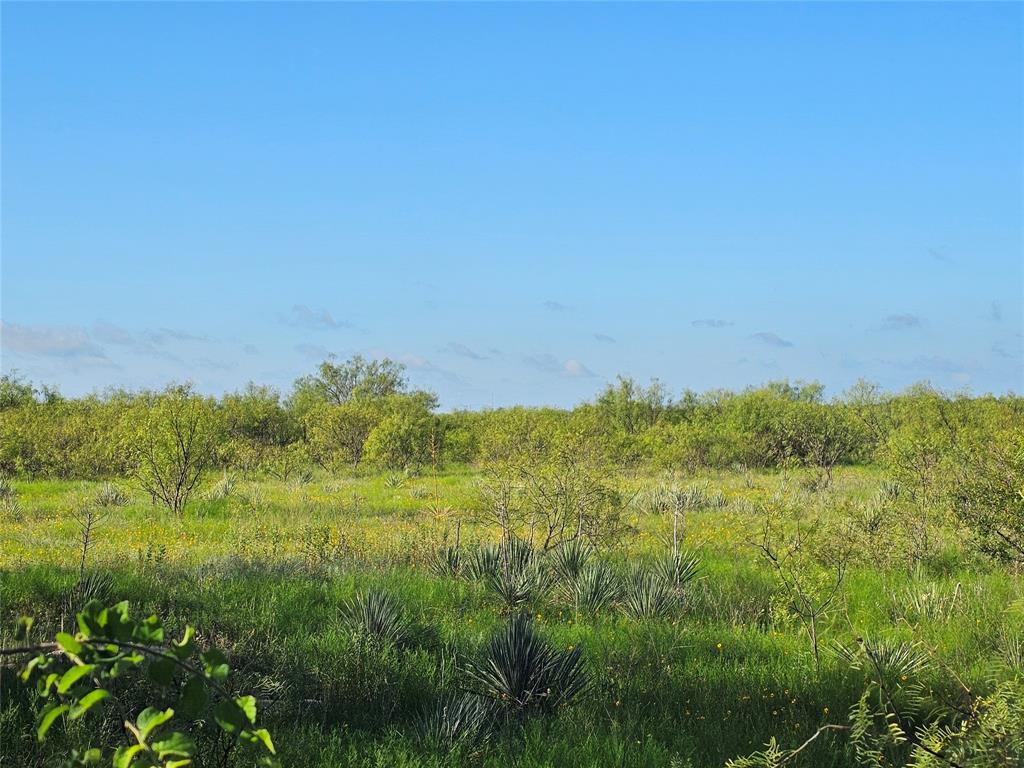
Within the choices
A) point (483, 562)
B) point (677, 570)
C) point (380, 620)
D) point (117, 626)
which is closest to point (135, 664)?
point (117, 626)

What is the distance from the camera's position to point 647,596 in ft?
30.3

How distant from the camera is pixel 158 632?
6.33 feet

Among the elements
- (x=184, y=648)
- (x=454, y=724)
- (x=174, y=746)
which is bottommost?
(x=454, y=724)

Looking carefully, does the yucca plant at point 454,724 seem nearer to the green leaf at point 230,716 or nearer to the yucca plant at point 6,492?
the green leaf at point 230,716

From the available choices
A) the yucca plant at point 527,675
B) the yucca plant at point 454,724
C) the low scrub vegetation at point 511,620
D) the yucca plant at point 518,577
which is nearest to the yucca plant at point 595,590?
the low scrub vegetation at point 511,620

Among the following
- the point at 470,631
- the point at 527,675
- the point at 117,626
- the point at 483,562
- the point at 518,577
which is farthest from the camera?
the point at 483,562

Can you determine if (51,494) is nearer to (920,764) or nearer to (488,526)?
(488,526)

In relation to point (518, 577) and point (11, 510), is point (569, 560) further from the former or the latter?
point (11, 510)

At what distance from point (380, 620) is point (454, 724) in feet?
7.76

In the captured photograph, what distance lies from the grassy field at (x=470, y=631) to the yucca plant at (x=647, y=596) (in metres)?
0.13

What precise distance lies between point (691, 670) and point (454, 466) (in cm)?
2720

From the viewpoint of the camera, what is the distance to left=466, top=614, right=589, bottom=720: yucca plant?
6266mm

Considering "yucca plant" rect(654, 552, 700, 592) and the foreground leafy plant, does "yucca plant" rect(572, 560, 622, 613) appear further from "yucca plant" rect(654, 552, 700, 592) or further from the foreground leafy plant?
the foreground leafy plant

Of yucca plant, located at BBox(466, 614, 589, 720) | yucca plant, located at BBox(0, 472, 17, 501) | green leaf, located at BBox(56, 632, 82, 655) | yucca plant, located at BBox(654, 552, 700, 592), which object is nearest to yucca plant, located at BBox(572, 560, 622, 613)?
yucca plant, located at BBox(654, 552, 700, 592)
